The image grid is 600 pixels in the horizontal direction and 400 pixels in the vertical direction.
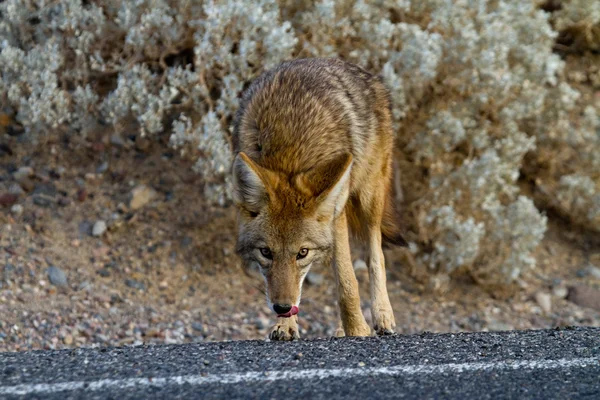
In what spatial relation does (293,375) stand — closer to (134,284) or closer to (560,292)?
(134,284)

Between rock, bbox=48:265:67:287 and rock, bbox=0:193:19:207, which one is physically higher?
rock, bbox=0:193:19:207

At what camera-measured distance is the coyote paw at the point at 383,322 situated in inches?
219

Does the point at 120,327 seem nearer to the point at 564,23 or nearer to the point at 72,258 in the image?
the point at 72,258

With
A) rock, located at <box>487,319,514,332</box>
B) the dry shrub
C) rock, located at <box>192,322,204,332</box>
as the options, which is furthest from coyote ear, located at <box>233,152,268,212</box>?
rock, located at <box>487,319,514,332</box>

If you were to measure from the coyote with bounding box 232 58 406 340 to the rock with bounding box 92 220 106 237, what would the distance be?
2865 mm

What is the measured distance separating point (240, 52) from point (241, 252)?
125 inches

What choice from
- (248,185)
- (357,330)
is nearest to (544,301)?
(357,330)

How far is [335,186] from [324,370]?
1367 mm

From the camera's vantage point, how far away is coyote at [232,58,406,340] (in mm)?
4809

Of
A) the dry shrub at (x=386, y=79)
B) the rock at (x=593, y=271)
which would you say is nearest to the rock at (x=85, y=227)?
the dry shrub at (x=386, y=79)

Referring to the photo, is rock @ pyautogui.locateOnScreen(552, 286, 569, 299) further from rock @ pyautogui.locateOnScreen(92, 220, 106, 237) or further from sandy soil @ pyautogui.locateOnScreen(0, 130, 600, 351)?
rock @ pyautogui.locateOnScreen(92, 220, 106, 237)

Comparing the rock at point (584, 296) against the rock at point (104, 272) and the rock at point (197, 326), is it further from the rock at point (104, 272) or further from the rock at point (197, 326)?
the rock at point (104, 272)

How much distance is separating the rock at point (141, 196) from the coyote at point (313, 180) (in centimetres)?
297

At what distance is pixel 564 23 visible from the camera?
1053 cm
